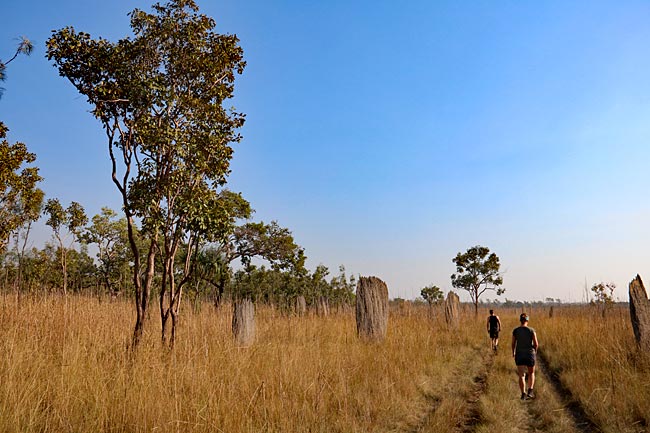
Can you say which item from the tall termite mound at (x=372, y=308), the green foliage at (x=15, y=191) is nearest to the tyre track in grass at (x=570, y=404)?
the tall termite mound at (x=372, y=308)

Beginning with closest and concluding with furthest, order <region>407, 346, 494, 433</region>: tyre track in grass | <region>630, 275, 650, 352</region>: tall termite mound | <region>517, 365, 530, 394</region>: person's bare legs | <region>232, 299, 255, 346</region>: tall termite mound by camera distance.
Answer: <region>407, 346, 494, 433</region>: tyre track in grass, <region>517, 365, 530, 394</region>: person's bare legs, <region>232, 299, 255, 346</region>: tall termite mound, <region>630, 275, 650, 352</region>: tall termite mound

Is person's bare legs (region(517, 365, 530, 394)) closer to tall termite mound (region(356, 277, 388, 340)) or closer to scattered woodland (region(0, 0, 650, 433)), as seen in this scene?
scattered woodland (region(0, 0, 650, 433))

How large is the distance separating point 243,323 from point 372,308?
13.1 feet

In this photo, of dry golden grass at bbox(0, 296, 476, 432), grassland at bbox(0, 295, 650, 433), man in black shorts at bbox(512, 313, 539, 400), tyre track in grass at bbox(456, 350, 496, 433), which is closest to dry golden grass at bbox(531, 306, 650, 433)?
grassland at bbox(0, 295, 650, 433)

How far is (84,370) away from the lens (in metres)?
5.08

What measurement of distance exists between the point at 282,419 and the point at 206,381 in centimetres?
104

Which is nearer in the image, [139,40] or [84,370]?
[84,370]

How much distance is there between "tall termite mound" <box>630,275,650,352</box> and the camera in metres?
9.16

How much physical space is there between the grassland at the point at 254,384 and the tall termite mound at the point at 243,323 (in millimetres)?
274

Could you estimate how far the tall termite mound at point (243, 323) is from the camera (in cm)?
866

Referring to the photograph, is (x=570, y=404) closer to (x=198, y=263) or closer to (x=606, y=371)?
(x=606, y=371)

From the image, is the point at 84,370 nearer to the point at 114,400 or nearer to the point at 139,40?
the point at 114,400

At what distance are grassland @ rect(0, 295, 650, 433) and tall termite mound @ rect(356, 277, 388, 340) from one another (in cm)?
103

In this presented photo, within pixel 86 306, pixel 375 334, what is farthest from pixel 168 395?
pixel 375 334
